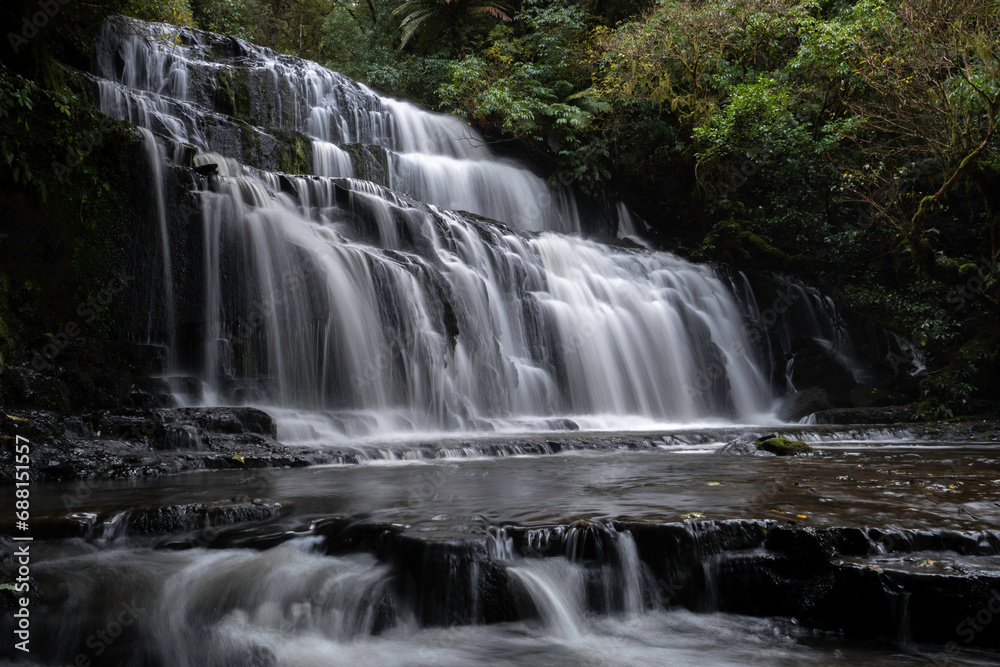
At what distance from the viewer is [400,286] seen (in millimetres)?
9992

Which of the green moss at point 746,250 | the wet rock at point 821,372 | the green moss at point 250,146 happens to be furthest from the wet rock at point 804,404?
the green moss at point 250,146

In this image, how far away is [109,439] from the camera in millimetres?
6199

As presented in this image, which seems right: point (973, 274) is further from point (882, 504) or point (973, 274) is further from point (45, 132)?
point (45, 132)

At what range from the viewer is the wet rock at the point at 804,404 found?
1280 cm

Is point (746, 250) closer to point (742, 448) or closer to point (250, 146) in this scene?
point (742, 448)

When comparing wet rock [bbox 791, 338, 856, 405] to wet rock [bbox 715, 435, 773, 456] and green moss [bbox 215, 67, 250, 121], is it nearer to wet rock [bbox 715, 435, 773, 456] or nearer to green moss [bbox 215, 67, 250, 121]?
wet rock [bbox 715, 435, 773, 456]

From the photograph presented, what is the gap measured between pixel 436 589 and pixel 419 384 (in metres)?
6.70

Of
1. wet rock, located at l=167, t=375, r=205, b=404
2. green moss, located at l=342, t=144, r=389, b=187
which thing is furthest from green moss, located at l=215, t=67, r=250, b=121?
wet rock, located at l=167, t=375, r=205, b=404

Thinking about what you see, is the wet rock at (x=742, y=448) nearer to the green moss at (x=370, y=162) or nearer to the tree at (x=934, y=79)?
the tree at (x=934, y=79)

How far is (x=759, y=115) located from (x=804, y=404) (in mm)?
7052

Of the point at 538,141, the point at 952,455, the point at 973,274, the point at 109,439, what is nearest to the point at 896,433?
the point at 952,455

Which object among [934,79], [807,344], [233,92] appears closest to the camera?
[934,79]

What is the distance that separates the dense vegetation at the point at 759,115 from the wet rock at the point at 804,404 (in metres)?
2.05

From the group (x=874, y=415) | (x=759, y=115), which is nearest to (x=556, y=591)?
(x=874, y=415)
